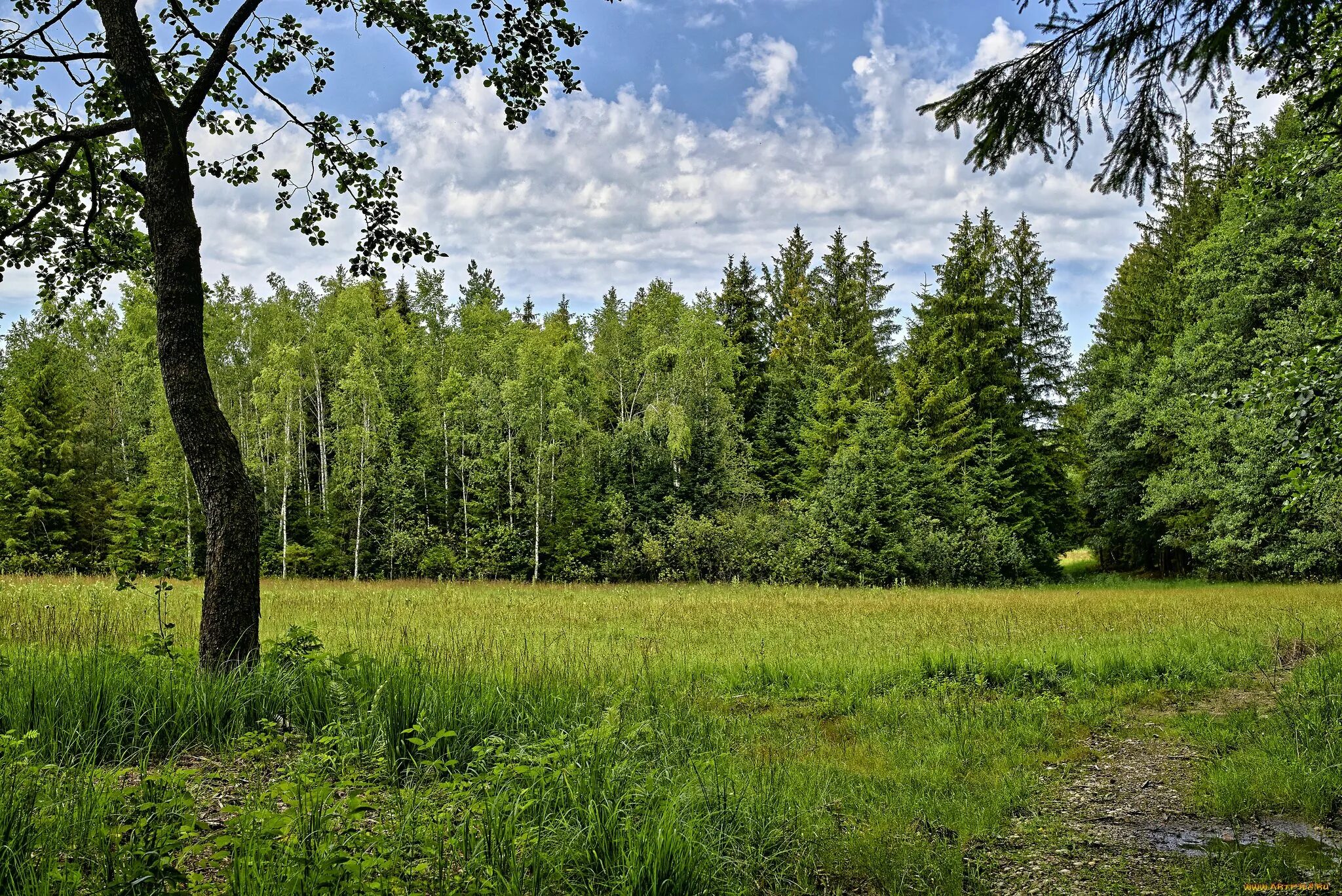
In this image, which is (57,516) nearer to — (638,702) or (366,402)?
(366,402)

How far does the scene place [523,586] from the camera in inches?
1000

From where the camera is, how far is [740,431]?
115ft

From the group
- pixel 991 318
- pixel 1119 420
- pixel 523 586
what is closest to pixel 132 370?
pixel 523 586

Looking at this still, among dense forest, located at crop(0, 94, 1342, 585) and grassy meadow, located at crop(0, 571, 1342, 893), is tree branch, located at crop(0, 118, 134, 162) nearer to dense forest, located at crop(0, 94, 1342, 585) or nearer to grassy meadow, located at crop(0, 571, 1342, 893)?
grassy meadow, located at crop(0, 571, 1342, 893)

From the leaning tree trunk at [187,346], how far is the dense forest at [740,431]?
22670 millimetres

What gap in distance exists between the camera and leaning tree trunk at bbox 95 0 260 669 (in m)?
5.33

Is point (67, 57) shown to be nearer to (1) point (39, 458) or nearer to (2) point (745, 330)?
(1) point (39, 458)

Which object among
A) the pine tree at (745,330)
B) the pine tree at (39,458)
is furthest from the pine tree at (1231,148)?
the pine tree at (39,458)

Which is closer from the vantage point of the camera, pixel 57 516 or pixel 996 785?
pixel 996 785

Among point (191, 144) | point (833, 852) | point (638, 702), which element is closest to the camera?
point (833, 852)

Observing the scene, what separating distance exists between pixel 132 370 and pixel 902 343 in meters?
35.1

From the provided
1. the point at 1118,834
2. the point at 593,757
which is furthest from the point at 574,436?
the point at 1118,834

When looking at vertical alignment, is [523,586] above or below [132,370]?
below

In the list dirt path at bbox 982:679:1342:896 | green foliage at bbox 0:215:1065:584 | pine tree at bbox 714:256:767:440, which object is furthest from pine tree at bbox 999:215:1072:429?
dirt path at bbox 982:679:1342:896
